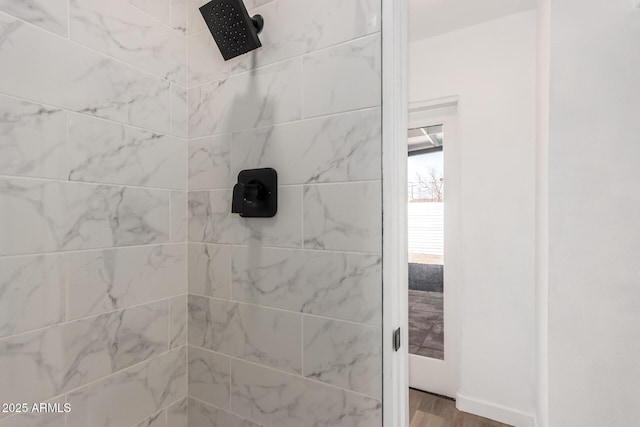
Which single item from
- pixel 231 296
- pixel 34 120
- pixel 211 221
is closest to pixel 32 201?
pixel 34 120

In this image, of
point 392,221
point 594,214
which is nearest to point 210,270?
point 392,221

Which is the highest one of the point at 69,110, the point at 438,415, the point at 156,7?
the point at 156,7

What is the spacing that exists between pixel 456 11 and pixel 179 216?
6.34 feet

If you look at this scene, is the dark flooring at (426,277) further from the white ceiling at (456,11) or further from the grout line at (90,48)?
the grout line at (90,48)

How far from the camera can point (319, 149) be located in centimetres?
75

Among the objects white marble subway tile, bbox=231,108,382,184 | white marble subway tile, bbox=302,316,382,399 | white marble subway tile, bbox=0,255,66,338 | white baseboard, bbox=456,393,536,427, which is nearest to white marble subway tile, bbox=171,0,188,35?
white marble subway tile, bbox=231,108,382,184

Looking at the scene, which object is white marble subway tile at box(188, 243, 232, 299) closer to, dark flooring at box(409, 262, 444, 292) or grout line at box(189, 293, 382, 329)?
grout line at box(189, 293, 382, 329)

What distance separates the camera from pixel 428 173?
2.17 meters

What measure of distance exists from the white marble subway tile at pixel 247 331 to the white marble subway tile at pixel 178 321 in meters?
0.02

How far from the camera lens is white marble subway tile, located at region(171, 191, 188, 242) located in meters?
0.94

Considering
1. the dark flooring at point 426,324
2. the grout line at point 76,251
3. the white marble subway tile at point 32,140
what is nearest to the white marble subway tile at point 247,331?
the grout line at point 76,251

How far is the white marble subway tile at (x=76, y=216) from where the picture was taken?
615mm

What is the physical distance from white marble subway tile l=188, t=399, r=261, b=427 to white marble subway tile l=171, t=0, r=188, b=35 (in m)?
1.20

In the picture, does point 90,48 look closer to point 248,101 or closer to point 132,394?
point 248,101
